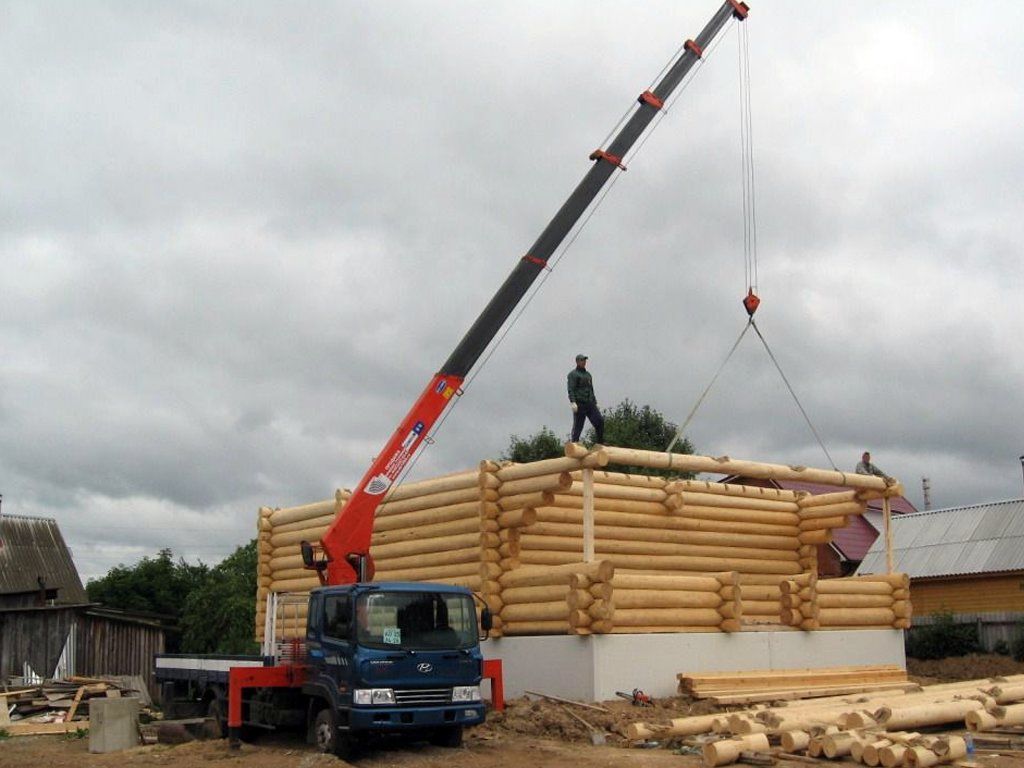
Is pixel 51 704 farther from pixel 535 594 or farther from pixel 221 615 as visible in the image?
pixel 221 615

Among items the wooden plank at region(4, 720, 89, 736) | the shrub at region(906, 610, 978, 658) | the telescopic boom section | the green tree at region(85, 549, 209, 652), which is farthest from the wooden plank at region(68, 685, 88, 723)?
the green tree at region(85, 549, 209, 652)

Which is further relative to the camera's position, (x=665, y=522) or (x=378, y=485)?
(x=665, y=522)

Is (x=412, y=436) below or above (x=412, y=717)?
above

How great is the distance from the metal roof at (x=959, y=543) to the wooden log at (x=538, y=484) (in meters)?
13.6

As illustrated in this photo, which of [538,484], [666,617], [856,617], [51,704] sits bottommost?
[51,704]

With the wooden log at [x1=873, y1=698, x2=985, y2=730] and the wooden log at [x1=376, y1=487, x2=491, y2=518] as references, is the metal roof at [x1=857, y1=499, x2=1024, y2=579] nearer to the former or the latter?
the wooden log at [x1=376, y1=487, x2=491, y2=518]

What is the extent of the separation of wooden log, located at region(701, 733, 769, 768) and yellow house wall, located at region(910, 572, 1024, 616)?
18.6 m

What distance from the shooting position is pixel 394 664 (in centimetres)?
1383

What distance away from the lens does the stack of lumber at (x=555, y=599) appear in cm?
1731

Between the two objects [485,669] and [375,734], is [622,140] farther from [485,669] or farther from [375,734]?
[375,734]

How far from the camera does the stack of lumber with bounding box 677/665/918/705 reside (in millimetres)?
17953

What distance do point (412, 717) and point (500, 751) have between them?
1.60 m

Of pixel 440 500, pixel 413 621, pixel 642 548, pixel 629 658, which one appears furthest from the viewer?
pixel 642 548

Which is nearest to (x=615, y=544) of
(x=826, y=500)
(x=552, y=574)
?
(x=552, y=574)
